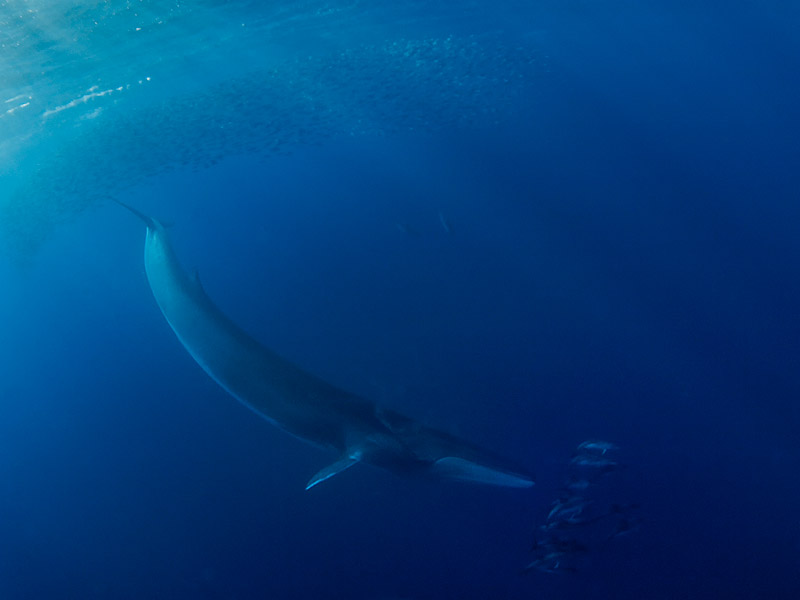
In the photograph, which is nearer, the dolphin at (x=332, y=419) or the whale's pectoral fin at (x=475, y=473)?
the whale's pectoral fin at (x=475, y=473)

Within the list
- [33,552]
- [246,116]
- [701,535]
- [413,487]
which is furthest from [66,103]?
[701,535]

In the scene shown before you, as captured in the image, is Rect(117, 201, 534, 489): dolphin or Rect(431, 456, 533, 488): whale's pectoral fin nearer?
Rect(431, 456, 533, 488): whale's pectoral fin

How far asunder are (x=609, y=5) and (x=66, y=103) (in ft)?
108

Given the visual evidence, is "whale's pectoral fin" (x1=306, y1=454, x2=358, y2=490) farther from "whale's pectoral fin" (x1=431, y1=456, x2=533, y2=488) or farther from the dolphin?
"whale's pectoral fin" (x1=431, y1=456, x2=533, y2=488)

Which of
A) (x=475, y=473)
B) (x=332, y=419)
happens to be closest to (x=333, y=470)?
(x=332, y=419)

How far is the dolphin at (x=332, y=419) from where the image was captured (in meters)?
5.47

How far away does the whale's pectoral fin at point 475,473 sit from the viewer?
537 cm

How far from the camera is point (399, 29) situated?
30531 millimetres

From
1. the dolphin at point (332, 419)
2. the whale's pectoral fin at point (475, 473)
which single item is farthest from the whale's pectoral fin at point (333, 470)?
the whale's pectoral fin at point (475, 473)

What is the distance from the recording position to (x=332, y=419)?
19.0 ft

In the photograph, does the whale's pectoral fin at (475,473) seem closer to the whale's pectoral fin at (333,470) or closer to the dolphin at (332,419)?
the dolphin at (332,419)

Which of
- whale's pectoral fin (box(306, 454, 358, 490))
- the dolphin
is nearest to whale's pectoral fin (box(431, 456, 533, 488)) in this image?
the dolphin

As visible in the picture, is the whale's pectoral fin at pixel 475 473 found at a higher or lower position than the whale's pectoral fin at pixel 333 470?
lower

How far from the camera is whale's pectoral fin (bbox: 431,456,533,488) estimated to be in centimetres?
537
